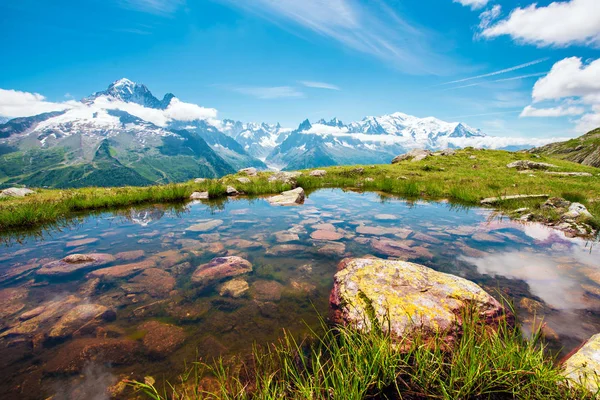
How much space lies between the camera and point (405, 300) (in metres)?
4.02

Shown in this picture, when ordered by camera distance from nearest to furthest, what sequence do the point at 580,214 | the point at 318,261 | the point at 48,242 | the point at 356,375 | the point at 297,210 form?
the point at 356,375, the point at 318,261, the point at 48,242, the point at 580,214, the point at 297,210

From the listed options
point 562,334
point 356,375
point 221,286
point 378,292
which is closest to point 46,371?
point 221,286

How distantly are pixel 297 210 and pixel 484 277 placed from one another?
8501 mm

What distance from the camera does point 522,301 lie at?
16.1 ft

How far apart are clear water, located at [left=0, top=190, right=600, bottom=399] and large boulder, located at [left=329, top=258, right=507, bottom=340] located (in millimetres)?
807

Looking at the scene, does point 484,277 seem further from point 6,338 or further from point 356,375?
point 6,338

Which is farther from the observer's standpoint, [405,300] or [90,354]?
[405,300]

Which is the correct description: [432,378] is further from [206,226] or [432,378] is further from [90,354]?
[206,226]

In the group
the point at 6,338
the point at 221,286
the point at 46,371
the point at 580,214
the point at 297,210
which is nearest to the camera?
the point at 46,371

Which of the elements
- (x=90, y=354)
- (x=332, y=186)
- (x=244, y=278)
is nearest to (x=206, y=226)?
(x=244, y=278)

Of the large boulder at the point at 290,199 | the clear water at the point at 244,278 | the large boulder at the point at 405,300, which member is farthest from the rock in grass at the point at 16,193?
the large boulder at the point at 405,300

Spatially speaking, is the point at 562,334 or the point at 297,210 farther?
the point at 297,210

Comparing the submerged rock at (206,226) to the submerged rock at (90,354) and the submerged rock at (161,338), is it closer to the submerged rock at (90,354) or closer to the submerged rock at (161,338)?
the submerged rock at (161,338)

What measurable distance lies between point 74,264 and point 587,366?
9.68 m
